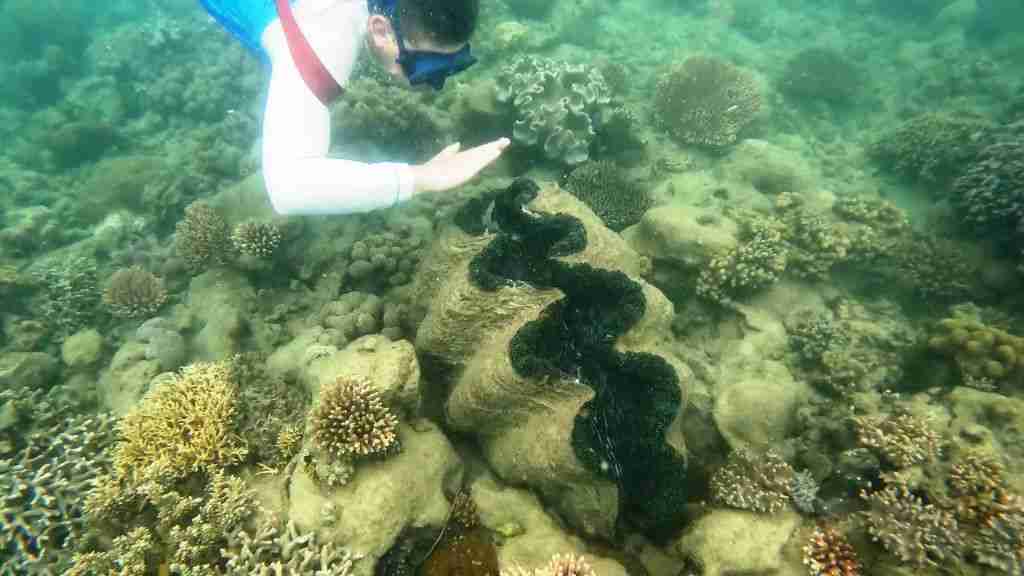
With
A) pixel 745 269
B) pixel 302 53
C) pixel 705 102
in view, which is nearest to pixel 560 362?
pixel 302 53

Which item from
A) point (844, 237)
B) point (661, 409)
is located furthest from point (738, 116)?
point (661, 409)

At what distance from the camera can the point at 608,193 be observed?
5863mm

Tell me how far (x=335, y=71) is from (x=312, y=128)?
312 mm

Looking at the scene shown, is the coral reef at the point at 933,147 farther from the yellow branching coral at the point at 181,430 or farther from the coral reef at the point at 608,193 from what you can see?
the yellow branching coral at the point at 181,430

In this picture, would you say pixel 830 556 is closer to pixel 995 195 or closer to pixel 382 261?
pixel 382 261

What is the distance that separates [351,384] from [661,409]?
203 centimetres

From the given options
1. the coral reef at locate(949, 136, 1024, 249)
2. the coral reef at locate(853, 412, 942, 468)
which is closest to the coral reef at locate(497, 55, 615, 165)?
the coral reef at locate(853, 412, 942, 468)

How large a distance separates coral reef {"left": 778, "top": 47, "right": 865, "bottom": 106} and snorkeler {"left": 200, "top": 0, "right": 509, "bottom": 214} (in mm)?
9916

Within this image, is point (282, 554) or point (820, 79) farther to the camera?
point (820, 79)

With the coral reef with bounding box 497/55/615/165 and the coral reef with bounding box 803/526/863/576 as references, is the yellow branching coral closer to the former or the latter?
the coral reef with bounding box 803/526/863/576

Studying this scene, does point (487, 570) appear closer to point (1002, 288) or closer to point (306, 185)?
point (306, 185)

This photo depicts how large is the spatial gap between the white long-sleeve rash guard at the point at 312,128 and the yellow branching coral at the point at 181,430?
2.04 m

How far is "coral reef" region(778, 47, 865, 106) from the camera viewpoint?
984cm

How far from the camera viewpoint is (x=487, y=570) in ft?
10.7
